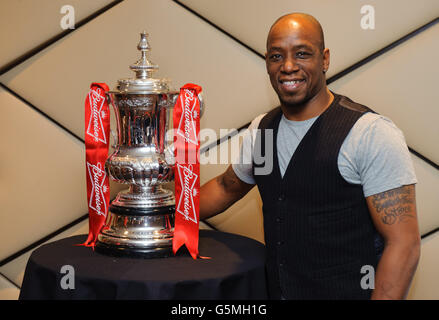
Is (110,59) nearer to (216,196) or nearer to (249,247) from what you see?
(216,196)

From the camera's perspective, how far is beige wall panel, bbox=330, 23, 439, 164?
58.3 inches

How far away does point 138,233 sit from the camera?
127cm

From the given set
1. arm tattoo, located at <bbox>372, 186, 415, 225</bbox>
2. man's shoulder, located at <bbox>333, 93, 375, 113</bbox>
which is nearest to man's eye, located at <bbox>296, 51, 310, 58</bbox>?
man's shoulder, located at <bbox>333, 93, 375, 113</bbox>

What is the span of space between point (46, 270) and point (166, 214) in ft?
1.01

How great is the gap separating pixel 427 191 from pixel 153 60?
894 millimetres

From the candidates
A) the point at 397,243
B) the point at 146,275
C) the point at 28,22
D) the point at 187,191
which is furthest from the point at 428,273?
the point at 28,22

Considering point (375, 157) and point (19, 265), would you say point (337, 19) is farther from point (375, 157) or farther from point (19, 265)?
point (19, 265)

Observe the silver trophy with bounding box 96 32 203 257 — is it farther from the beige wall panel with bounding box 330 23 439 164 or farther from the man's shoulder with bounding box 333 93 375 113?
the beige wall panel with bounding box 330 23 439 164

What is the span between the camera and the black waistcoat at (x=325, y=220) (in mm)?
1157

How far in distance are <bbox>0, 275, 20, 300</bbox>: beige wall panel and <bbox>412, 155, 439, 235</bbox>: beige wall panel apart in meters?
1.29

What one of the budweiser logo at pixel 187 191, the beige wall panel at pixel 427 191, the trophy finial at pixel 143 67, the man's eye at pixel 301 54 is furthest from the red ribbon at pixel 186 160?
the beige wall panel at pixel 427 191
